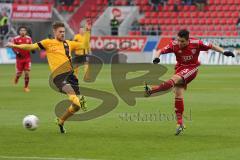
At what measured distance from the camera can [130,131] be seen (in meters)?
15.0

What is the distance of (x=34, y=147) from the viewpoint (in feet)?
41.7

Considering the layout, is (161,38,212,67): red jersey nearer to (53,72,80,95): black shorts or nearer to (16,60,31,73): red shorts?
(53,72,80,95): black shorts

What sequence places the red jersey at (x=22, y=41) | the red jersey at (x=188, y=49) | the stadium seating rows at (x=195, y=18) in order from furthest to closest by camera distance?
1. the stadium seating rows at (x=195, y=18)
2. the red jersey at (x=22, y=41)
3. the red jersey at (x=188, y=49)

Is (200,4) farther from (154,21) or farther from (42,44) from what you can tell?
(42,44)

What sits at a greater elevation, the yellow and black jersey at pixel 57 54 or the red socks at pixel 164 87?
the yellow and black jersey at pixel 57 54

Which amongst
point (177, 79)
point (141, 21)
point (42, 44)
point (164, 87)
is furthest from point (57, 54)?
point (141, 21)

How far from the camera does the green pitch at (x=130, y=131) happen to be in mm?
11992

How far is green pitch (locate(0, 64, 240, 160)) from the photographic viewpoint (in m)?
12.0

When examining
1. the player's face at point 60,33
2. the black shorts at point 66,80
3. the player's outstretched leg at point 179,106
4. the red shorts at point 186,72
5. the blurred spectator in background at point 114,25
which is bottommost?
the blurred spectator in background at point 114,25

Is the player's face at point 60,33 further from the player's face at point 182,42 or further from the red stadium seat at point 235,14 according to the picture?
the red stadium seat at point 235,14

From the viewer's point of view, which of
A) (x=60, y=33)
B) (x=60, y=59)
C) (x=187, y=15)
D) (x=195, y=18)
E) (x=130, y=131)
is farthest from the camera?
(x=187, y=15)

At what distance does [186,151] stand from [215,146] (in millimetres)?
792

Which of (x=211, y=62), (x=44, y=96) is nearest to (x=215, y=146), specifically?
(x=44, y=96)

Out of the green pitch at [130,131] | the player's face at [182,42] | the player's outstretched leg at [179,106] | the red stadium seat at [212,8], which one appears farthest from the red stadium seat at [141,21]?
the player's face at [182,42]
